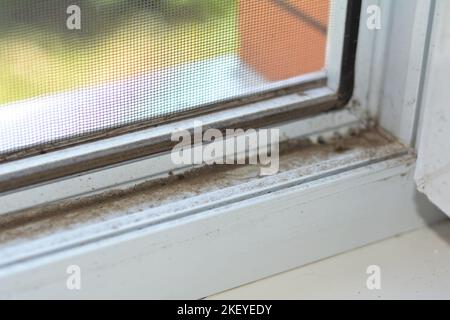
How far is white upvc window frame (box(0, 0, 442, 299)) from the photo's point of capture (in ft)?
2.88

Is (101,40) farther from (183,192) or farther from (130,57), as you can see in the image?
(183,192)

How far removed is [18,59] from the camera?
835mm

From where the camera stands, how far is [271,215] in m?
0.95

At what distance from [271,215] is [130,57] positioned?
247 millimetres

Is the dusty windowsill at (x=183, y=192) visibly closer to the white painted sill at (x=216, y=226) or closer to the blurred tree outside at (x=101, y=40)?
the white painted sill at (x=216, y=226)

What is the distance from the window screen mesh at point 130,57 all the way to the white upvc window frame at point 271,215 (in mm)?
34

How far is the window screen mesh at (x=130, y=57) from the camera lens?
842 millimetres

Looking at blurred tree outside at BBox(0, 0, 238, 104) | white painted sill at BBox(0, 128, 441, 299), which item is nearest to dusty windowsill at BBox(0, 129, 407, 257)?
white painted sill at BBox(0, 128, 441, 299)

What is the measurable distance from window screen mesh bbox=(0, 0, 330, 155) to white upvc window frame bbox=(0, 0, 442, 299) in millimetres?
34

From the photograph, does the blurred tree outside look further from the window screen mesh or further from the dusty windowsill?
the dusty windowsill

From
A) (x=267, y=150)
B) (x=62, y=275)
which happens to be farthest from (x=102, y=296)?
(x=267, y=150)

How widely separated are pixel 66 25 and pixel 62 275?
26 centimetres

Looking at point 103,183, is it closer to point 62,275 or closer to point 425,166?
point 62,275

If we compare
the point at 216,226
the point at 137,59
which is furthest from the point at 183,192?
the point at 137,59
